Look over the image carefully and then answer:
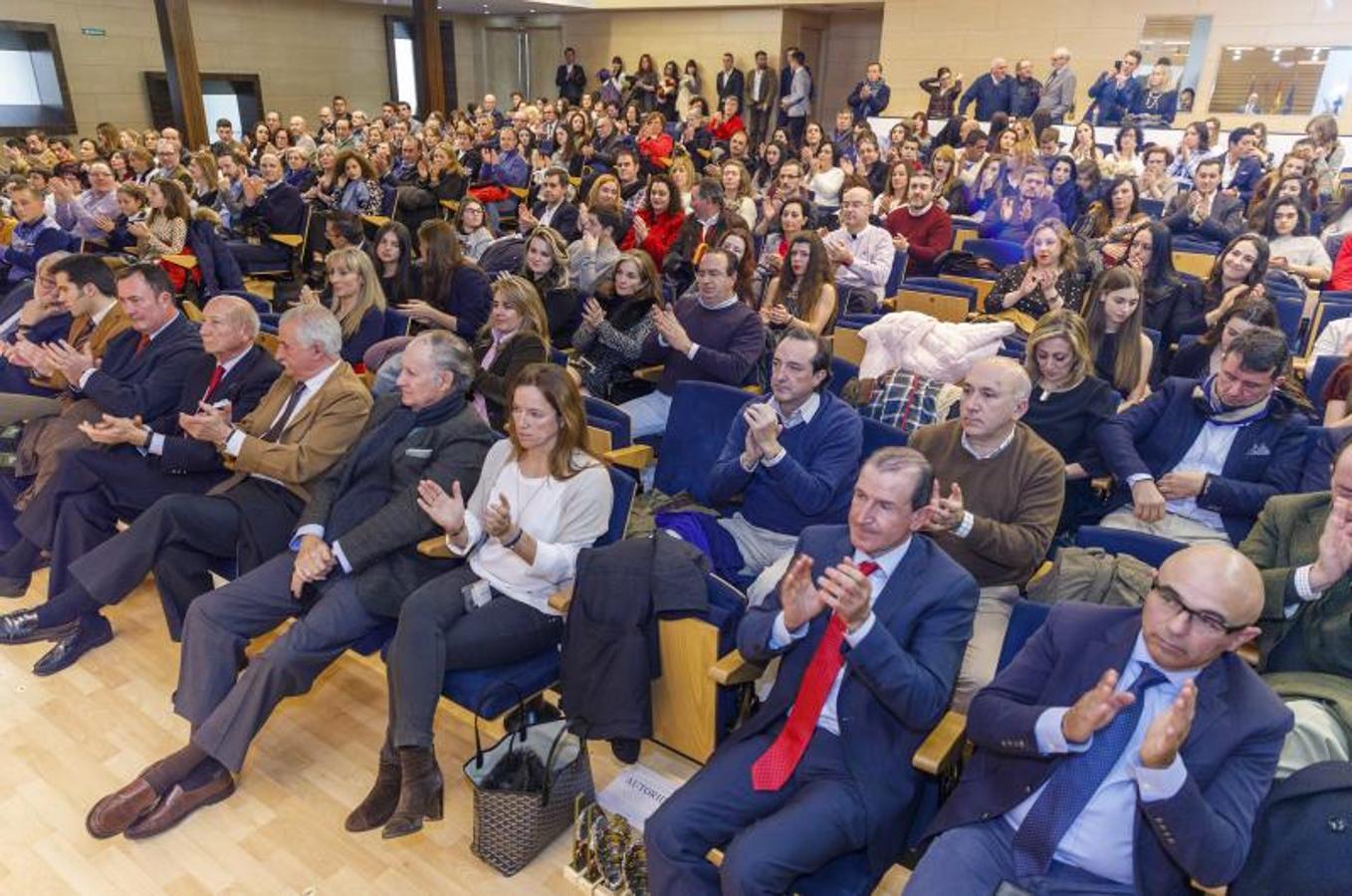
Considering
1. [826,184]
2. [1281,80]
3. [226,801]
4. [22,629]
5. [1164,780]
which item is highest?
[1281,80]

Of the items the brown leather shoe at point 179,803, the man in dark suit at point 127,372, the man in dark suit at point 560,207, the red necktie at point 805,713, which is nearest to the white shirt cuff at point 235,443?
the man in dark suit at point 127,372

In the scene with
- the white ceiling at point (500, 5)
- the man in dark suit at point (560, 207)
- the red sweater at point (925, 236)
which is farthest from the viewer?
the white ceiling at point (500, 5)

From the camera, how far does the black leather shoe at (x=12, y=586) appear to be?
3387 mm

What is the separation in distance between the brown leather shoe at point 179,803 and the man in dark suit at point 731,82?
12.3 metres

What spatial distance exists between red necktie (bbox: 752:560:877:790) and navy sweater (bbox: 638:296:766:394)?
181 cm

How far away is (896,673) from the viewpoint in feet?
5.82

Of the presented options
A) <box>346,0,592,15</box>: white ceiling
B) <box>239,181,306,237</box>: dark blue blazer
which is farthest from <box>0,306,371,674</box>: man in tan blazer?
<box>346,0,592,15</box>: white ceiling

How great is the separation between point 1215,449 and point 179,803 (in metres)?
3.18

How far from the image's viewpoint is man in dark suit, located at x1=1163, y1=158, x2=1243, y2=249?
5.96m

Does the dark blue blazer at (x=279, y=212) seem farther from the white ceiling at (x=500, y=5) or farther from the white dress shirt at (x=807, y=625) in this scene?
the white ceiling at (x=500, y=5)

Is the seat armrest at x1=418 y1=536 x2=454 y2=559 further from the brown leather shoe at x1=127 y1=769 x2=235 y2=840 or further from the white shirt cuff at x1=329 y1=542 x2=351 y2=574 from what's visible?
the brown leather shoe at x1=127 y1=769 x2=235 y2=840

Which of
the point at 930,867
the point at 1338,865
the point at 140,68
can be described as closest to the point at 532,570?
the point at 930,867

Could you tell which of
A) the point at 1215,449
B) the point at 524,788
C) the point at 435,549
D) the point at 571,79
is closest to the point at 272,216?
the point at 435,549

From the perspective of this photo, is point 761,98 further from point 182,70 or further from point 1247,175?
point 182,70
